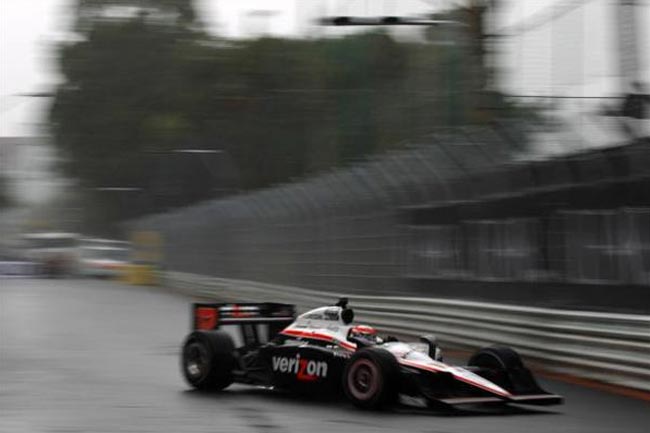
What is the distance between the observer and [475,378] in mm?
10320

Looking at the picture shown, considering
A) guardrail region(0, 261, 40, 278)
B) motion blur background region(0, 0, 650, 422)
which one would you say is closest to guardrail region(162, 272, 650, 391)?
motion blur background region(0, 0, 650, 422)

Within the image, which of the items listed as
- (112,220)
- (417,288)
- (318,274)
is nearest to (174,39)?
(112,220)

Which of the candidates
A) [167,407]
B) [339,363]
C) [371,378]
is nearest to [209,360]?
[167,407]

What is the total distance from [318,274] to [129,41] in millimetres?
53240

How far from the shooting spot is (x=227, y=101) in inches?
2494

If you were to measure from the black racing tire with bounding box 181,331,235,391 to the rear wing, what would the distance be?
0.87ft

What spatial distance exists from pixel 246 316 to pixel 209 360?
2.27ft

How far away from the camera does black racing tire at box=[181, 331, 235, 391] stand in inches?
455

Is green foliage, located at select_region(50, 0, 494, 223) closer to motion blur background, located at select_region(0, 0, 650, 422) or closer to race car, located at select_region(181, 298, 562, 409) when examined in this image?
motion blur background, located at select_region(0, 0, 650, 422)

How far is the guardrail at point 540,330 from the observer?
12438 mm

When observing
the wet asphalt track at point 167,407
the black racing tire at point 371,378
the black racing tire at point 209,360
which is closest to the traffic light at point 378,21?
the wet asphalt track at point 167,407

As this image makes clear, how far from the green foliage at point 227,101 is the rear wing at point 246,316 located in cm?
1078

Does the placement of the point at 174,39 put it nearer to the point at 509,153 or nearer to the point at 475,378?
the point at 509,153

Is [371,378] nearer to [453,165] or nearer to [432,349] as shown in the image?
[432,349]
